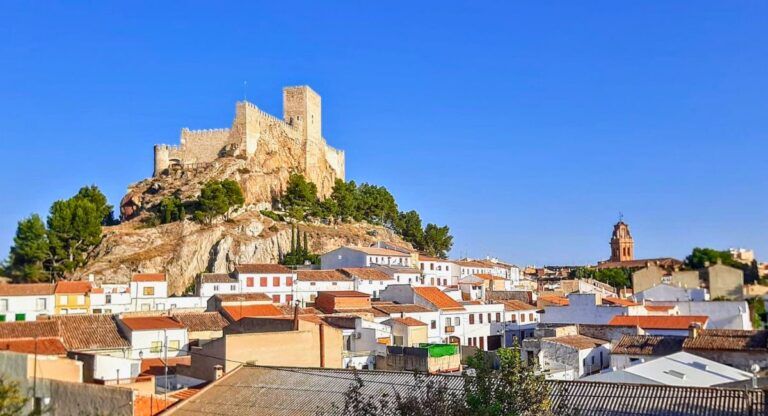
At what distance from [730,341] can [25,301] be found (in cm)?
4456

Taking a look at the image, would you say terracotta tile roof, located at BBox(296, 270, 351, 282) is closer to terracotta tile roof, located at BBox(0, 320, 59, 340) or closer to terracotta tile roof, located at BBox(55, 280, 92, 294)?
terracotta tile roof, located at BBox(55, 280, 92, 294)

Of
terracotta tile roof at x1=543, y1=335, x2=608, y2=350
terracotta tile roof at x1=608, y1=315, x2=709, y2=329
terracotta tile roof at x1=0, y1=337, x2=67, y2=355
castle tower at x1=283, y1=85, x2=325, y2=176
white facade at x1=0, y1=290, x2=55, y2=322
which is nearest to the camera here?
terracotta tile roof at x1=0, y1=337, x2=67, y2=355

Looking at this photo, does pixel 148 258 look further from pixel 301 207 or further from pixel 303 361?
pixel 303 361

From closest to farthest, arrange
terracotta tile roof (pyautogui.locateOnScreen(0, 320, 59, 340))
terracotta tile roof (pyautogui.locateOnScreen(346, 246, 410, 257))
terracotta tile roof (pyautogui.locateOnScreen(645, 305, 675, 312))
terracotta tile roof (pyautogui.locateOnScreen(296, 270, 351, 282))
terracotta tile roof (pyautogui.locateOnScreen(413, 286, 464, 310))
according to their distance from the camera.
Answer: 1. terracotta tile roof (pyautogui.locateOnScreen(0, 320, 59, 340))
2. terracotta tile roof (pyautogui.locateOnScreen(645, 305, 675, 312))
3. terracotta tile roof (pyautogui.locateOnScreen(413, 286, 464, 310))
4. terracotta tile roof (pyautogui.locateOnScreen(296, 270, 351, 282))
5. terracotta tile roof (pyautogui.locateOnScreen(346, 246, 410, 257))

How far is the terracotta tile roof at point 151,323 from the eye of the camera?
35688mm

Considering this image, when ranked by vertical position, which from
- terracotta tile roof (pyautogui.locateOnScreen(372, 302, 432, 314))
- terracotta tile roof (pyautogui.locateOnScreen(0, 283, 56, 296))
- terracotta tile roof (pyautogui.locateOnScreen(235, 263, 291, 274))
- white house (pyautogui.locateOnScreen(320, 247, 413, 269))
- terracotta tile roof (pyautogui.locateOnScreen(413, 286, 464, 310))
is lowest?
terracotta tile roof (pyautogui.locateOnScreen(372, 302, 432, 314))

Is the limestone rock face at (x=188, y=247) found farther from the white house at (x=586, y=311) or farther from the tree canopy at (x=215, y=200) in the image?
the white house at (x=586, y=311)

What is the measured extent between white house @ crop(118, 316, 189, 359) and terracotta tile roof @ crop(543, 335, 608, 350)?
1748 centimetres

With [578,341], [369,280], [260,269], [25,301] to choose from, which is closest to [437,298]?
[369,280]

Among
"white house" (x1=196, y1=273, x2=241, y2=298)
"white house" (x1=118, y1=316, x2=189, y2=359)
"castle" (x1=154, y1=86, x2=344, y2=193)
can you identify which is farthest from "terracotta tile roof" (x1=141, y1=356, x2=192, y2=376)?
"castle" (x1=154, y1=86, x2=344, y2=193)

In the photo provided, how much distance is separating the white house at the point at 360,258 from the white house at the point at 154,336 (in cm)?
3033

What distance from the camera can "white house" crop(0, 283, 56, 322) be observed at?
49.0m

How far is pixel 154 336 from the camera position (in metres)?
35.7

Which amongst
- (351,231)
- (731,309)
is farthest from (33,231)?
(731,309)
